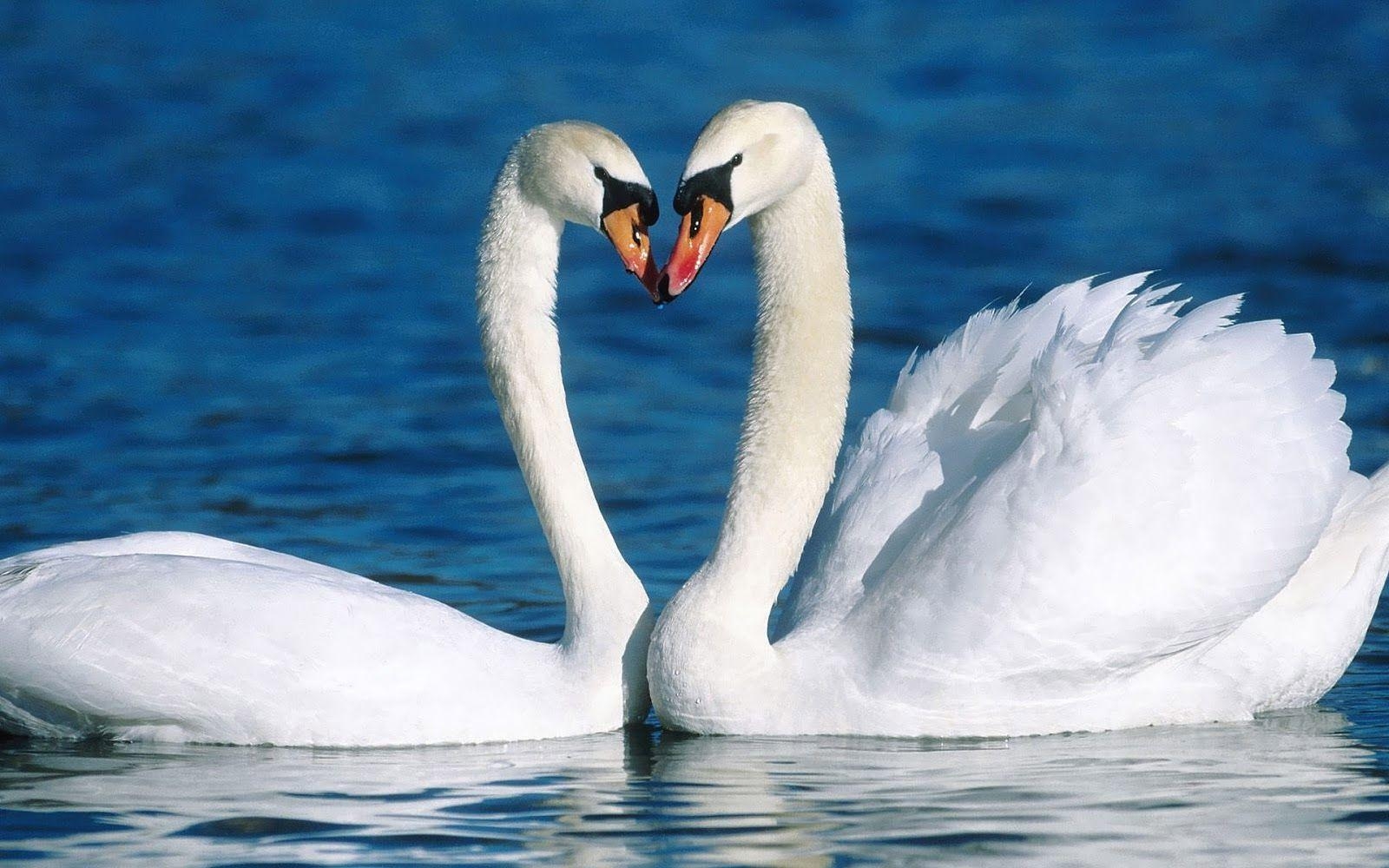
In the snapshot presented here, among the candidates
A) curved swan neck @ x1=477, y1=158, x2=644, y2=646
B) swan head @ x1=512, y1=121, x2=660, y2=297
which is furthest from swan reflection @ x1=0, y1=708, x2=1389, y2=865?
swan head @ x1=512, y1=121, x2=660, y2=297

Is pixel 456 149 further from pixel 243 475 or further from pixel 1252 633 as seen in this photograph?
pixel 1252 633

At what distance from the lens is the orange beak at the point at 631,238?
719 cm

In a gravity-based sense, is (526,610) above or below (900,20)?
below

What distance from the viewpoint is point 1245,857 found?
5.85 m

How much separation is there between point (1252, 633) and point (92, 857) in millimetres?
3724

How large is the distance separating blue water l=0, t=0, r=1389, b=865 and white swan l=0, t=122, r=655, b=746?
0.43 feet

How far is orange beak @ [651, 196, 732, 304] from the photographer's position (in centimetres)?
696

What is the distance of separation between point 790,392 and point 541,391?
81cm

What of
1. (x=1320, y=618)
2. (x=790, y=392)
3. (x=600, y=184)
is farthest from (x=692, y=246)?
(x=1320, y=618)

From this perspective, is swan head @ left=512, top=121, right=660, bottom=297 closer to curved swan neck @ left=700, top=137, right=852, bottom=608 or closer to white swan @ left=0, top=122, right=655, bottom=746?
white swan @ left=0, top=122, right=655, bottom=746

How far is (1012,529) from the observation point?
23.2 feet

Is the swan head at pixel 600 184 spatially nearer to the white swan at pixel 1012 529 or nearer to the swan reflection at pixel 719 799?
the white swan at pixel 1012 529

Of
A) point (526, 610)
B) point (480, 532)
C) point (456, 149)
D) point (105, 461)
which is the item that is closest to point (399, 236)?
point (456, 149)

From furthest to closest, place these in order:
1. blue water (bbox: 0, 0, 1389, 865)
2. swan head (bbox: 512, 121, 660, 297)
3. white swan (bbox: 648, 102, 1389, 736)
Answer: swan head (bbox: 512, 121, 660, 297) < white swan (bbox: 648, 102, 1389, 736) < blue water (bbox: 0, 0, 1389, 865)
